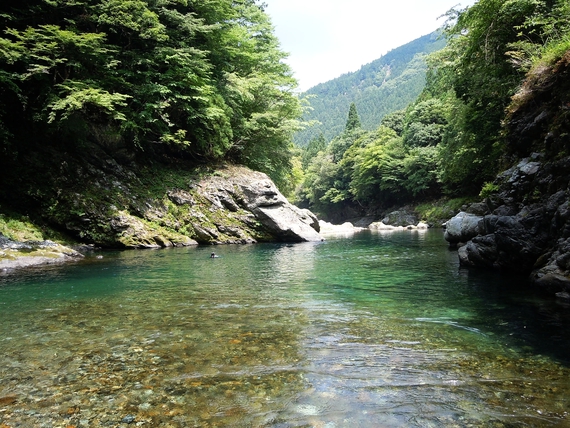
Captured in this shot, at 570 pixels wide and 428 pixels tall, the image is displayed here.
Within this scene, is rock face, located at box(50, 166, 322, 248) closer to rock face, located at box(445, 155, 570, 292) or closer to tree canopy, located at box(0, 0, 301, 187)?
tree canopy, located at box(0, 0, 301, 187)

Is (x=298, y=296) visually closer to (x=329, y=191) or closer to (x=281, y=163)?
(x=281, y=163)

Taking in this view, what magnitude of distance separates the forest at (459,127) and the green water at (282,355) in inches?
239

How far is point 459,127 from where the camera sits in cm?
2244

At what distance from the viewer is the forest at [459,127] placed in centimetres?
1229

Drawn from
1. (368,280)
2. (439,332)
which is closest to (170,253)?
(368,280)

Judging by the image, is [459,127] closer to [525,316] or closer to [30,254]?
[525,316]

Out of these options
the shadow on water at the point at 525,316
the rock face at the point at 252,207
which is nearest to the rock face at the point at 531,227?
the shadow on water at the point at 525,316

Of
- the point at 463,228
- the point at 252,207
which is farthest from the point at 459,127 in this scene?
the point at 252,207

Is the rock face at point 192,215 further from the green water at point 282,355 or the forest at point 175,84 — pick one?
the green water at point 282,355

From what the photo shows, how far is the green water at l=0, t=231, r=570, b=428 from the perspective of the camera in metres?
3.13

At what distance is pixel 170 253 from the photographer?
15148mm

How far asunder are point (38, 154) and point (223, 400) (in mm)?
17344

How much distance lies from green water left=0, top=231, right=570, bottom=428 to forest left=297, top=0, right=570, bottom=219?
19.9ft

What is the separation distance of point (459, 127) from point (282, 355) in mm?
22039
